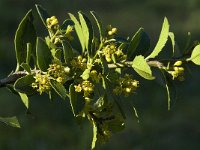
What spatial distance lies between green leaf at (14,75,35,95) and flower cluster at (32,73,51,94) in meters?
0.01

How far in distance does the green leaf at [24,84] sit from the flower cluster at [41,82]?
0.04 feet

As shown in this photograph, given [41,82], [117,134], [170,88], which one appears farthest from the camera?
[117,134]

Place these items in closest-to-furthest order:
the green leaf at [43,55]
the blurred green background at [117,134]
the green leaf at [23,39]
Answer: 1. the green leaf at [43,55]
2. the green leaf at [23,39]
3. the blurred green background at [117,134]

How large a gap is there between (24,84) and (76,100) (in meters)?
0.11

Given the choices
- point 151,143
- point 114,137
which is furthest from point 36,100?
point 151,143

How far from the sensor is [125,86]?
1.15 m

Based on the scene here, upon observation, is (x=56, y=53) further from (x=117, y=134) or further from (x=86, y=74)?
(x=117, y=134)

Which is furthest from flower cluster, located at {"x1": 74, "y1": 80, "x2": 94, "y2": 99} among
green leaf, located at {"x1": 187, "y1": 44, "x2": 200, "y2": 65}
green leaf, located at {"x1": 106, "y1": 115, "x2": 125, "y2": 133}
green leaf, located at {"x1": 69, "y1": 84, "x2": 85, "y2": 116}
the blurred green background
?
the blurred green background

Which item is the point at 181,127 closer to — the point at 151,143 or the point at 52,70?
the point at 151,143

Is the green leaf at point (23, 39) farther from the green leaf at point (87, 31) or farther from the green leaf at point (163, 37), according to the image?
the green leaf at point (163, 37)

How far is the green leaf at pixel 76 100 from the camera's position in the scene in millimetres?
1101

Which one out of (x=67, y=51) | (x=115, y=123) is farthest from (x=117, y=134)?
(x=67, y=51)

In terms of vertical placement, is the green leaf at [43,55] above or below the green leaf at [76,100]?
above

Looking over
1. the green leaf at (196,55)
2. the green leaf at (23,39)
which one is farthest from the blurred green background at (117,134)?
the green leaf at (196,55)
